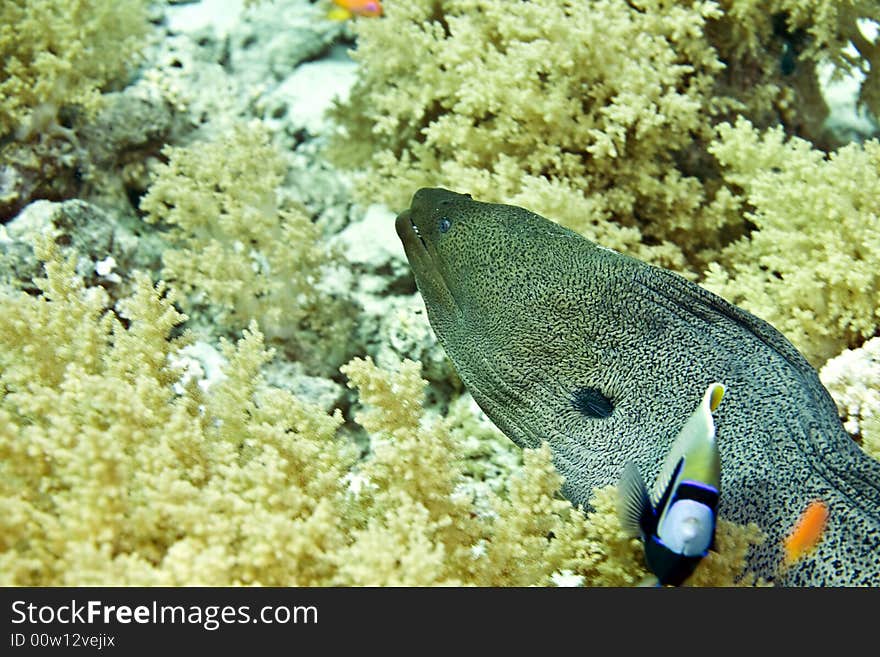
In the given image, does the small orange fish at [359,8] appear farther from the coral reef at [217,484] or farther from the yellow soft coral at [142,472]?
the yellow soft coral at [142,472]

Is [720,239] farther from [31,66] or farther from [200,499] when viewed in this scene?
[31,66]

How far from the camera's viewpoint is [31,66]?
3.33 metres

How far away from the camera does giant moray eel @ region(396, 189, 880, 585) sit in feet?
6.13

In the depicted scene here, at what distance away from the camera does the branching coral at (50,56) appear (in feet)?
10.7

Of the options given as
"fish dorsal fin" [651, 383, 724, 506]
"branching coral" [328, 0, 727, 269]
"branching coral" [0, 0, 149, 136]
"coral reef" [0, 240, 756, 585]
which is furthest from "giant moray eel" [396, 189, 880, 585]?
"branching coral" [0, 0, 149, 136]

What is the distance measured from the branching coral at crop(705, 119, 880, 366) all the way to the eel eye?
0.93 metres

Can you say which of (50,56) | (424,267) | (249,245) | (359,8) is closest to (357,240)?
(249,245)

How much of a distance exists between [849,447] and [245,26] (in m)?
4.03

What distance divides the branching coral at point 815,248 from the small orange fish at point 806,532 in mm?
1051

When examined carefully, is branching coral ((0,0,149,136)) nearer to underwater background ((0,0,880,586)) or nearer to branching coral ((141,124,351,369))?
underwater background ((0,0,880,586))

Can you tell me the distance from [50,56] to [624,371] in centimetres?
288

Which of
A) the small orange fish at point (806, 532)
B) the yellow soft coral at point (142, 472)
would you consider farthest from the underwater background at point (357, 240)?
the small orange fish at point (806, 532)

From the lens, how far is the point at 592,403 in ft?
7.45
